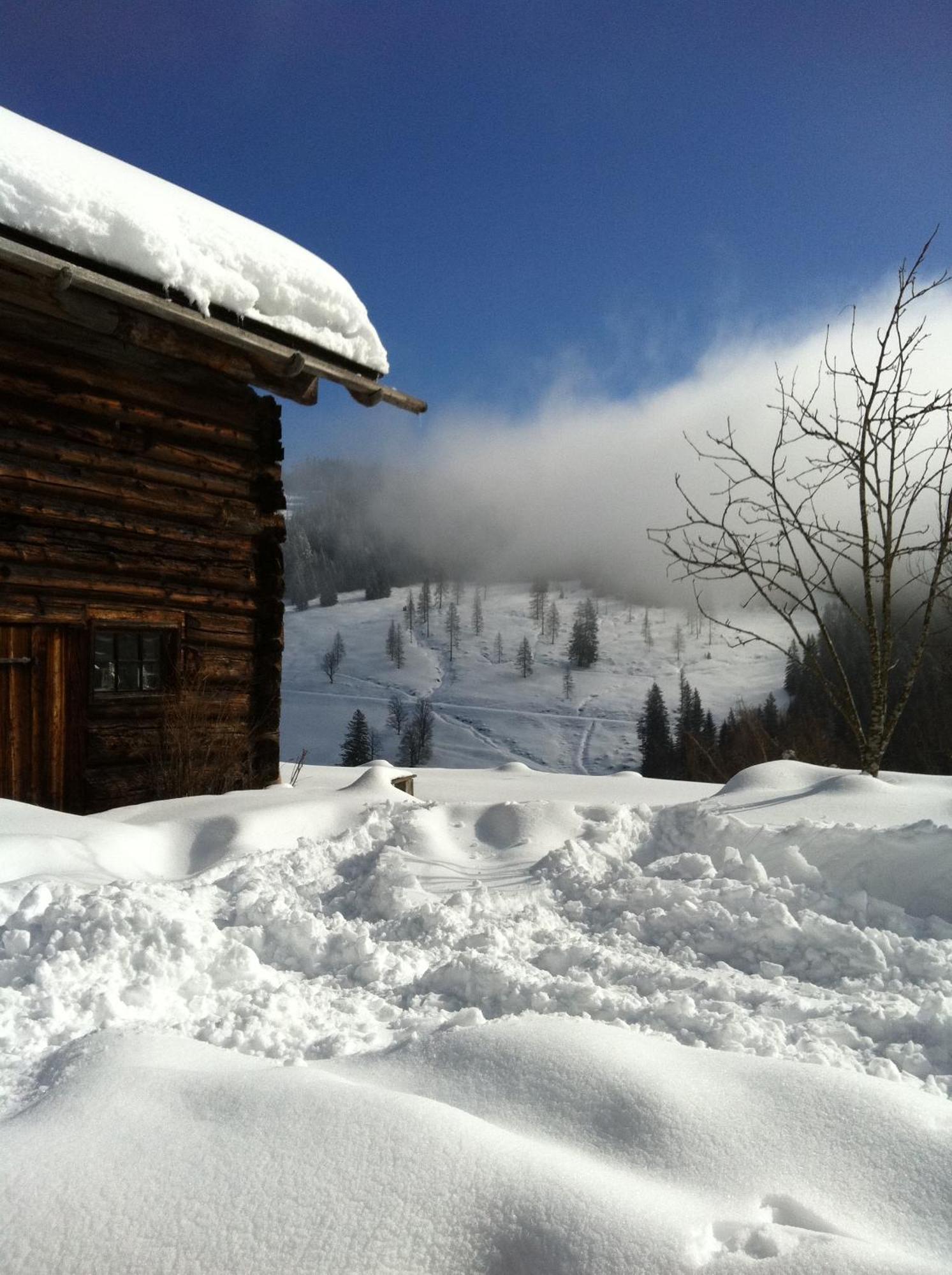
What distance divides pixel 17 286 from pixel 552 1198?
6.49 m

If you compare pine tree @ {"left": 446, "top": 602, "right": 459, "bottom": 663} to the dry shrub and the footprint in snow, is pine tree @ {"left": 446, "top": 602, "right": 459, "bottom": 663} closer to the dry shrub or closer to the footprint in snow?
the dry shrub

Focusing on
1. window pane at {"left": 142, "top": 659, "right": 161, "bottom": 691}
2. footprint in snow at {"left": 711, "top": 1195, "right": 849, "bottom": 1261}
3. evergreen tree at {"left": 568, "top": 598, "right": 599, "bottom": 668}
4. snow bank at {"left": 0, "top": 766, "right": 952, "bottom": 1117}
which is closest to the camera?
footprint in snow at {"left": 711, "top": 1195, "right": 849, "bottom": 1261}

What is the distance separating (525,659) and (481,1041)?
90.1 meters

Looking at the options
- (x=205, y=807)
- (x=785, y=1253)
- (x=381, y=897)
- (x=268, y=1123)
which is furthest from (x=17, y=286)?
(x=785, y=1253)

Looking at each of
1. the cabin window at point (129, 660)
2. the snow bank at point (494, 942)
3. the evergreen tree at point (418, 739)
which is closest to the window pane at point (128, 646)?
the cabin window at point (129, 660)

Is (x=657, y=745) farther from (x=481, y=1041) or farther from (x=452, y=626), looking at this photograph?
(x=452, y=626)

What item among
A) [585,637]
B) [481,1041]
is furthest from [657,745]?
[585,637]

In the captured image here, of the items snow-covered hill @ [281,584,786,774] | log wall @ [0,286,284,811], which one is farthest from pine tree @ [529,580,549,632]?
log wall @ [0,286,284,811]

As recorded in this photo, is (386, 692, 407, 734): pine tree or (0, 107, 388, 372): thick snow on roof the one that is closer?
(0, 107, 388, 372): thick snow on roof

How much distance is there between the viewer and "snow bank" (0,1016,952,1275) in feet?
4.54

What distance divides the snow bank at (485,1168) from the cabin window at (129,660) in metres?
5.12

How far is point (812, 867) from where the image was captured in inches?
145

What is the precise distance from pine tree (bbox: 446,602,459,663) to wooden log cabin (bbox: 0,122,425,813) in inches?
3340

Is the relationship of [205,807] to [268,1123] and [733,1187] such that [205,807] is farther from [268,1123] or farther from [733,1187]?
[733,1187]
